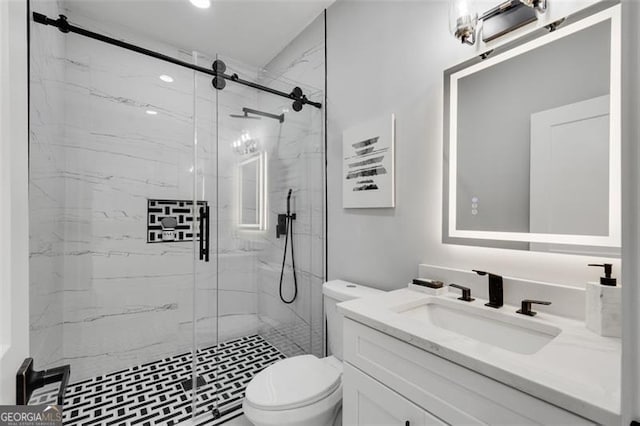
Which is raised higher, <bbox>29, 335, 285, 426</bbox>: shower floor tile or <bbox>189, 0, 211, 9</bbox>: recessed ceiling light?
<bbox>189, 0, 211, 9</bbox>: recessed ceiling light

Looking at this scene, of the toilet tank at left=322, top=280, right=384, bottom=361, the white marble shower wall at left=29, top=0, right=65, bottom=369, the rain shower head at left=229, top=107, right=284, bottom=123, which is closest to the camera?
the white marble shower wall at left=29, top=0, right=65, bottom=369

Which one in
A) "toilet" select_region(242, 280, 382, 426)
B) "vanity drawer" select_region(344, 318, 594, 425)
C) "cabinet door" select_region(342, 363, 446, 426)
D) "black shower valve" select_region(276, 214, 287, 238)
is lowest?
"toilet" select_region(242, 280, 382, 426)

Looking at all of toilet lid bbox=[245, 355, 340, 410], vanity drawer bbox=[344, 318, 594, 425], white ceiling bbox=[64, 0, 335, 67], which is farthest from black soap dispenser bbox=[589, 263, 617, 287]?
white ceiling bbox=[64, 0, 335, 67]

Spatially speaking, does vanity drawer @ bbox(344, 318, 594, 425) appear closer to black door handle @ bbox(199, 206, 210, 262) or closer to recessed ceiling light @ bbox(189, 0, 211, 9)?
black door handle @ bbox(199, 206, 210, 262)

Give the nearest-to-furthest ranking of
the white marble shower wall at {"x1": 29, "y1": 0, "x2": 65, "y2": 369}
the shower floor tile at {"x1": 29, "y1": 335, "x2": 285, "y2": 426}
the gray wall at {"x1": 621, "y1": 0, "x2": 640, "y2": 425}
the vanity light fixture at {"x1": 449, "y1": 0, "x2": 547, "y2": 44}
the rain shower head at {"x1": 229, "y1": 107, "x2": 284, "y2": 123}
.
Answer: the gray wall at {"x1": 621, "y1": 0, "x2": 640, "y2": 425} → the vanity light fixture at {"x1": 449, "y1": 0, "x2": 547, "y2": 44} → the white marble shower wall at {"x1": 29, "y1": 0, "x2": 65, "y2": 369} → the shower floor tile at {"x1": 29, "y1": 335, "x2": 285, "y2": 426} → the rain shower head at {"x1": 229, "y1": 107, "x2": 284, "y2": 123}

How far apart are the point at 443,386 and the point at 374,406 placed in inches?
12.7

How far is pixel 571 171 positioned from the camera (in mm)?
1051

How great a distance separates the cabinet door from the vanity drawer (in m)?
0.02

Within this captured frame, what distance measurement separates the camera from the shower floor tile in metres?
1.75

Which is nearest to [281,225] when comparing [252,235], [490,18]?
[252,235]

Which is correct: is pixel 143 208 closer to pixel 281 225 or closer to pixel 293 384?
pixel 281 225

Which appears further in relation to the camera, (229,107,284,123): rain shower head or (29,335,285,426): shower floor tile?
(229,107,284,123): rain shower head

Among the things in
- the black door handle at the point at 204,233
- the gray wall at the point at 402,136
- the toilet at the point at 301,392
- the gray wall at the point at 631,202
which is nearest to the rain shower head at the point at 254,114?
the gray wall at the point at 402,136

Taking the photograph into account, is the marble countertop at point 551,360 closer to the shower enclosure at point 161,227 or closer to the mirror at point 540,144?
the mirror at point 540,144
